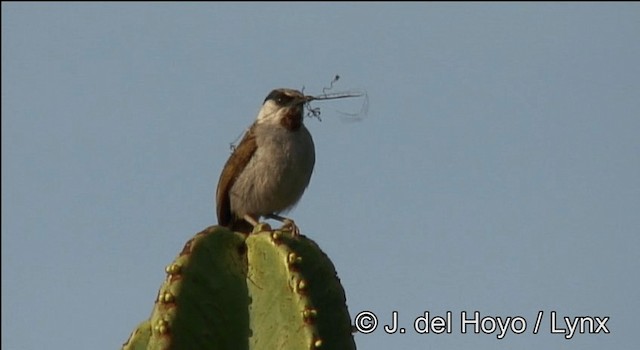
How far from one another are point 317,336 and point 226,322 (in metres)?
0.54

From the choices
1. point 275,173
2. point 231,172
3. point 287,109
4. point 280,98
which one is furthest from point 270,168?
point 280,98

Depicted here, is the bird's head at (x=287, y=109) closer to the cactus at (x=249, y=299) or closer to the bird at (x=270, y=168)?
the bird at (x=270, y=168)

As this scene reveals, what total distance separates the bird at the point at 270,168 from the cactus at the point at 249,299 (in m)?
3.22

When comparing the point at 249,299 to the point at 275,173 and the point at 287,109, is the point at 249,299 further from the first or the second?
the point at 287,109

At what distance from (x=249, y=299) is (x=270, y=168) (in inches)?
138

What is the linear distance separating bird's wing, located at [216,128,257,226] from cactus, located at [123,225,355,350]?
Answer: 3.44m

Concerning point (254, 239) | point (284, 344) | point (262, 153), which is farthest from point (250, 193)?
point (284, 344)

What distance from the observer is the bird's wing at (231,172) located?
9.71 metres

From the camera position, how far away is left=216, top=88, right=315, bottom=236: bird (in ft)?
31.2

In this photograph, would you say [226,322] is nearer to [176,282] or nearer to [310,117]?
[176,282]

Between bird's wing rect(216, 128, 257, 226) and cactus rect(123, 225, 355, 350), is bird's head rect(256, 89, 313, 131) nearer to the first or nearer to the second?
bird's wing rect(216, 128, 257, 226)

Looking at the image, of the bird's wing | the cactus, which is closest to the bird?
the bird's wing

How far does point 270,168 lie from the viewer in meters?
9.52

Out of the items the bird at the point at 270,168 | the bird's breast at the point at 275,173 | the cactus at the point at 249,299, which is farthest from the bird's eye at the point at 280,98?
the cactus at the point at 249,299
